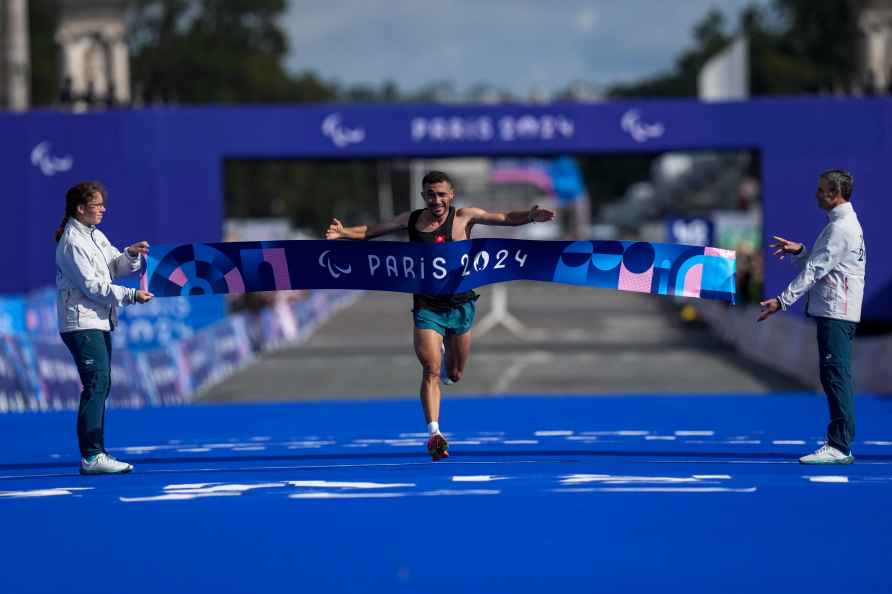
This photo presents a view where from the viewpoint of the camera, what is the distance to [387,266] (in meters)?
9.97

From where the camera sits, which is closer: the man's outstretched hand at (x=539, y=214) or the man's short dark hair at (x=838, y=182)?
the man's short dark hair at (x=838, y=182)

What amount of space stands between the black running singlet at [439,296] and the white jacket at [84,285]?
77.5 inches

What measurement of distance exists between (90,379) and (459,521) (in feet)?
9.41

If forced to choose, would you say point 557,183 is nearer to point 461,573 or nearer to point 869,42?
point 869,42

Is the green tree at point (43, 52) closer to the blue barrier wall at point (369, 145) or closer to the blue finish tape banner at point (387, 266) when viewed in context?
the blue barrier wall at point (369, 145)

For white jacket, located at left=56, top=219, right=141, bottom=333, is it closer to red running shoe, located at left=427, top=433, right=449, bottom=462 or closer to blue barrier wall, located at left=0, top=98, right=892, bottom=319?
red running shoe, located at left=427, top=433, right=449, bottom=462

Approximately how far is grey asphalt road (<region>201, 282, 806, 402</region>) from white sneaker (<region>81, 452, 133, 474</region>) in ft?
31.3

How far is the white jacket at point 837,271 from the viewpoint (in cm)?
902

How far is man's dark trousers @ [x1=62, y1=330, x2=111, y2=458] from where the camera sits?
8.98 m

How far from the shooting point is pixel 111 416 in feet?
45.6

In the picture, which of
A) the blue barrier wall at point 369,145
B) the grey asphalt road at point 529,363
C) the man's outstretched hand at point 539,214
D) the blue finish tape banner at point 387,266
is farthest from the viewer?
the blue barrier wall at point 369,145

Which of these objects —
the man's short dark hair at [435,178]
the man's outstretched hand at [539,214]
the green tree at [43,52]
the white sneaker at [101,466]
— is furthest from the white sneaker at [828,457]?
the green tree at [43,52]

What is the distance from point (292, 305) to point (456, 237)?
93.9ft

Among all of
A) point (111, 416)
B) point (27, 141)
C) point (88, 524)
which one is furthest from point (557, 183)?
point (88, 524)
